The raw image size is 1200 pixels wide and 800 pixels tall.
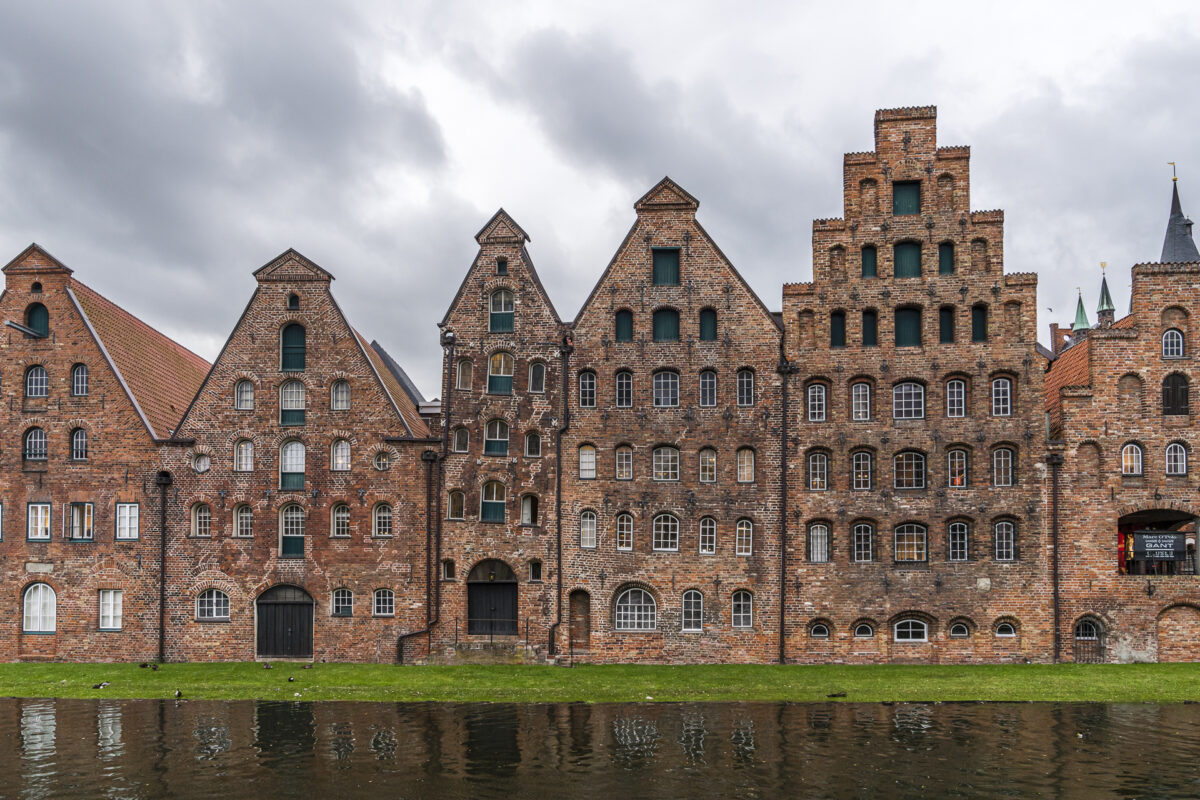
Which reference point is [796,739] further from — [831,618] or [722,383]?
[722,383]

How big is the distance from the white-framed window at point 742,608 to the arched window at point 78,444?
2784cm

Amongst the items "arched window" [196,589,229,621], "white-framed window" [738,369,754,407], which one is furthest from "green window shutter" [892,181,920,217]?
"arched window" [196,589,229,621]

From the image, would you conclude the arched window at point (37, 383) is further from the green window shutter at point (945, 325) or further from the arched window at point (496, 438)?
the green window shutter at point (945, 325)

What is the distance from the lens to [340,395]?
1412 inches

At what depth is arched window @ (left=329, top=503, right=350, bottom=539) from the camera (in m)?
35.1

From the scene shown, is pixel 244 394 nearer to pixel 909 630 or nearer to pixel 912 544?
pixel 912 544

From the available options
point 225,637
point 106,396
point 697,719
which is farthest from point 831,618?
point 106,396

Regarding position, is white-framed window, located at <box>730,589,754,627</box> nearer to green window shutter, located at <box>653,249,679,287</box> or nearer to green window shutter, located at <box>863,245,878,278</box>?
green window shutter, located at <box>653,249,679,287</box>

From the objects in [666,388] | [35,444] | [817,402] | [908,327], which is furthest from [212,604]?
[908,327]

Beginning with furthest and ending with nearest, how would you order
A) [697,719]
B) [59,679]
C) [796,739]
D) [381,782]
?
[59,679], [697,719], [796,739], [381,782]

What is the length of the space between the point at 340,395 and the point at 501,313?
25.0ft

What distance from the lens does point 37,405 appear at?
3609 cm

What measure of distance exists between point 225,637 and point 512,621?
11773 millimetres

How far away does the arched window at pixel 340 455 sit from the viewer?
3553cm
